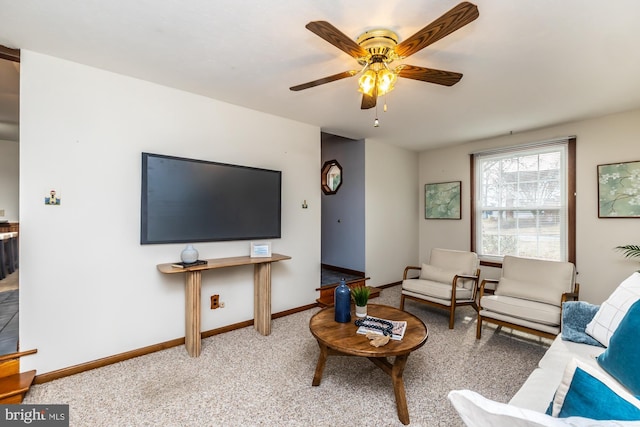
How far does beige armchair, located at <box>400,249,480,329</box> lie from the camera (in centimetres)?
326

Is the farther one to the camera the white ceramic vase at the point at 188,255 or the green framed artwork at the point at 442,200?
the green framed artwork at the point at 442,200

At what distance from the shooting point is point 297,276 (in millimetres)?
3725

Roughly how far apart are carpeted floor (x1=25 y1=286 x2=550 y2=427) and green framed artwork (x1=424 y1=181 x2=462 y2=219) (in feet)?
8.18

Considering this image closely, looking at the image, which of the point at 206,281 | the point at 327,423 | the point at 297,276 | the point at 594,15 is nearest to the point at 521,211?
the point at 594,15

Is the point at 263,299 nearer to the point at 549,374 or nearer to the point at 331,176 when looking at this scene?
the point at 549,374

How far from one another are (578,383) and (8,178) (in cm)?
692

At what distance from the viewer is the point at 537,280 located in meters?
2.92

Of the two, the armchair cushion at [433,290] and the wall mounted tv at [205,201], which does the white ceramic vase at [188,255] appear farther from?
the armchair cushion at [433,290]

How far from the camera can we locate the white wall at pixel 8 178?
4523 millimetres

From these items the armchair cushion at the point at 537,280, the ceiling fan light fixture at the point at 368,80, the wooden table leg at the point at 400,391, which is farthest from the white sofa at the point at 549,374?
the ceiling fan light fixture at the point at 368,80

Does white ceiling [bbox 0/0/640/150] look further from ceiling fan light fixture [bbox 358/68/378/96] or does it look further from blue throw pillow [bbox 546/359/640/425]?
blue throw pillow [bbox 546/359/640/425]

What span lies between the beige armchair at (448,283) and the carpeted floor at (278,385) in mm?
465

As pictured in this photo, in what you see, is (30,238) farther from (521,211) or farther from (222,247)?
(521,211)

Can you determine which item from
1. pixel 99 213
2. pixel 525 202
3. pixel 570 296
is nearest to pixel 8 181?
pixel 99 213
